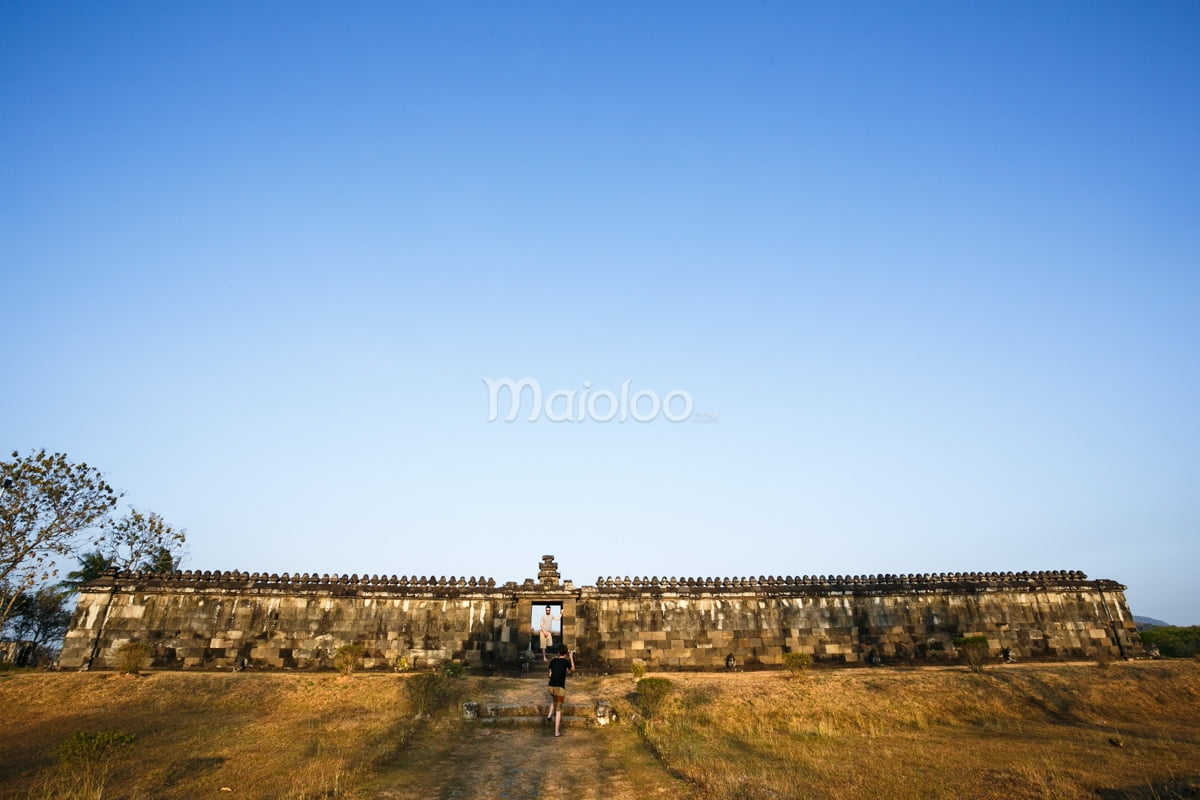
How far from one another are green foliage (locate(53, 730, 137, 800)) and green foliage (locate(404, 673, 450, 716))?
6.19 m

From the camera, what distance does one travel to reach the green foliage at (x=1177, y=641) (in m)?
24.6

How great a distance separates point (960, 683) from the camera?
1839 centimetres

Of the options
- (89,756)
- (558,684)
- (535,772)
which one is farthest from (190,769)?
(558,684)

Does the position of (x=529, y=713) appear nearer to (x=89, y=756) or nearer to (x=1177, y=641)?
(x=89, y=756)

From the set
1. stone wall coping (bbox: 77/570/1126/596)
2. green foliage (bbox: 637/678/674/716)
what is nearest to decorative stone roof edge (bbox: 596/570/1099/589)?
stone wall coping (bbox: 77/570/1126/596)

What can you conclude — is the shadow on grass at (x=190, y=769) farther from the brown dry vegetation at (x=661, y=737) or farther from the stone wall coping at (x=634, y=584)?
the stone wall coping at (x=634, y=584)

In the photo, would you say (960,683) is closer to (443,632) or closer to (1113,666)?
(1113,666)

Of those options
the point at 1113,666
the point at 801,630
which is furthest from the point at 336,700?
the point at 1113,666

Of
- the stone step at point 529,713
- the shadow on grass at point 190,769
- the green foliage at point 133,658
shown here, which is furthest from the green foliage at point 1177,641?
the green foliage at point 133,658

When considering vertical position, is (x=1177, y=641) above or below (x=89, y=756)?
above

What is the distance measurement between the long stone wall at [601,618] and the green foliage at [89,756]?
13.4 metres

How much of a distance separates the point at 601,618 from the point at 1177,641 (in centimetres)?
2476

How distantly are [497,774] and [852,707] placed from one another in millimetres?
11109

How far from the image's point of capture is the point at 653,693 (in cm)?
1598
